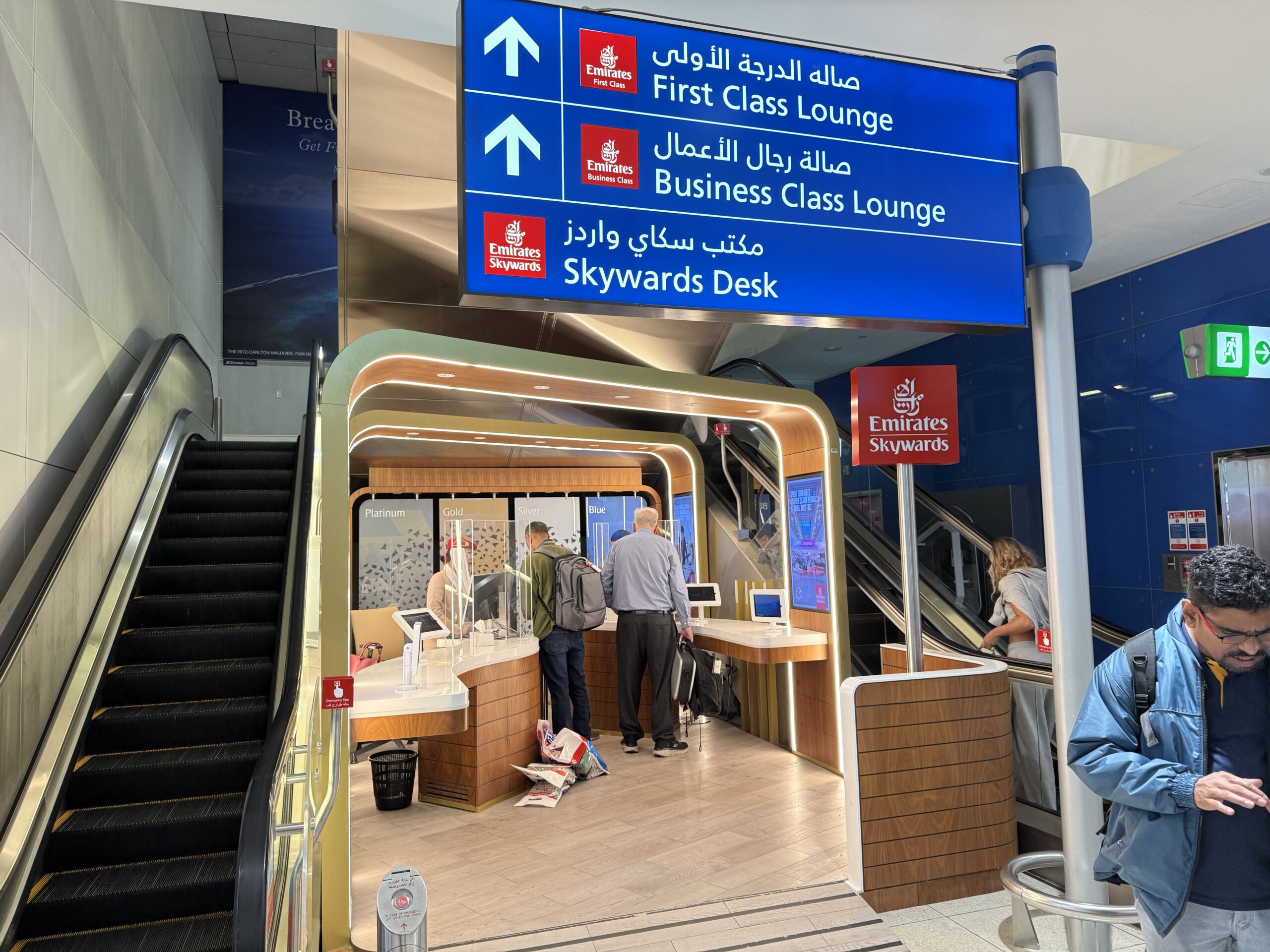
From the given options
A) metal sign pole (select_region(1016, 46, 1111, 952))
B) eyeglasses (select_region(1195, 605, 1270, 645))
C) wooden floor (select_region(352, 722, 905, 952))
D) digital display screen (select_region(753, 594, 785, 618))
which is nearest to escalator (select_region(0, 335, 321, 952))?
wooden floor (select_region(352, 722, 905, 952))

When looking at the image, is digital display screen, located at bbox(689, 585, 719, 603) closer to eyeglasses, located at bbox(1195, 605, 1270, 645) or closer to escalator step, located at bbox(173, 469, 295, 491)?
escalator step, located at bbox(173, 469, 295, 491)

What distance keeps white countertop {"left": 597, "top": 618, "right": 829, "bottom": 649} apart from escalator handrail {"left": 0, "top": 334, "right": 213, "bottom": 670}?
4.20m

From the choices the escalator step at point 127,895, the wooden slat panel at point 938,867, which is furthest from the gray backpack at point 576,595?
the escalator step at point 127,895

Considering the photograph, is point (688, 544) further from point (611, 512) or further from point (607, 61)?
point (607, 61)

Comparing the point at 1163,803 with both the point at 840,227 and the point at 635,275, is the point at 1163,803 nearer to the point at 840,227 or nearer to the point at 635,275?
the point at 840,227

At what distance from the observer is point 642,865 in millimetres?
4555

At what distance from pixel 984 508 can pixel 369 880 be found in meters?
7.06

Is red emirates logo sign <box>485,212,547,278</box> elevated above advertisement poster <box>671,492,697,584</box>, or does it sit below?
above

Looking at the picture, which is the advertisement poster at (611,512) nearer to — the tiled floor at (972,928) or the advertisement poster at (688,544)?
the advertisement poster at (688,544)

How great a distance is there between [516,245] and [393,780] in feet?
15.9

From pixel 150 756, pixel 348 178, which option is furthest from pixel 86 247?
pixel 150 756

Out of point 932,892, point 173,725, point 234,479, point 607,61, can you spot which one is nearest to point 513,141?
point 607,61

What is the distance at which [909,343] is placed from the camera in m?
10.4

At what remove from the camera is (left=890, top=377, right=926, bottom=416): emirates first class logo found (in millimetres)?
4805
